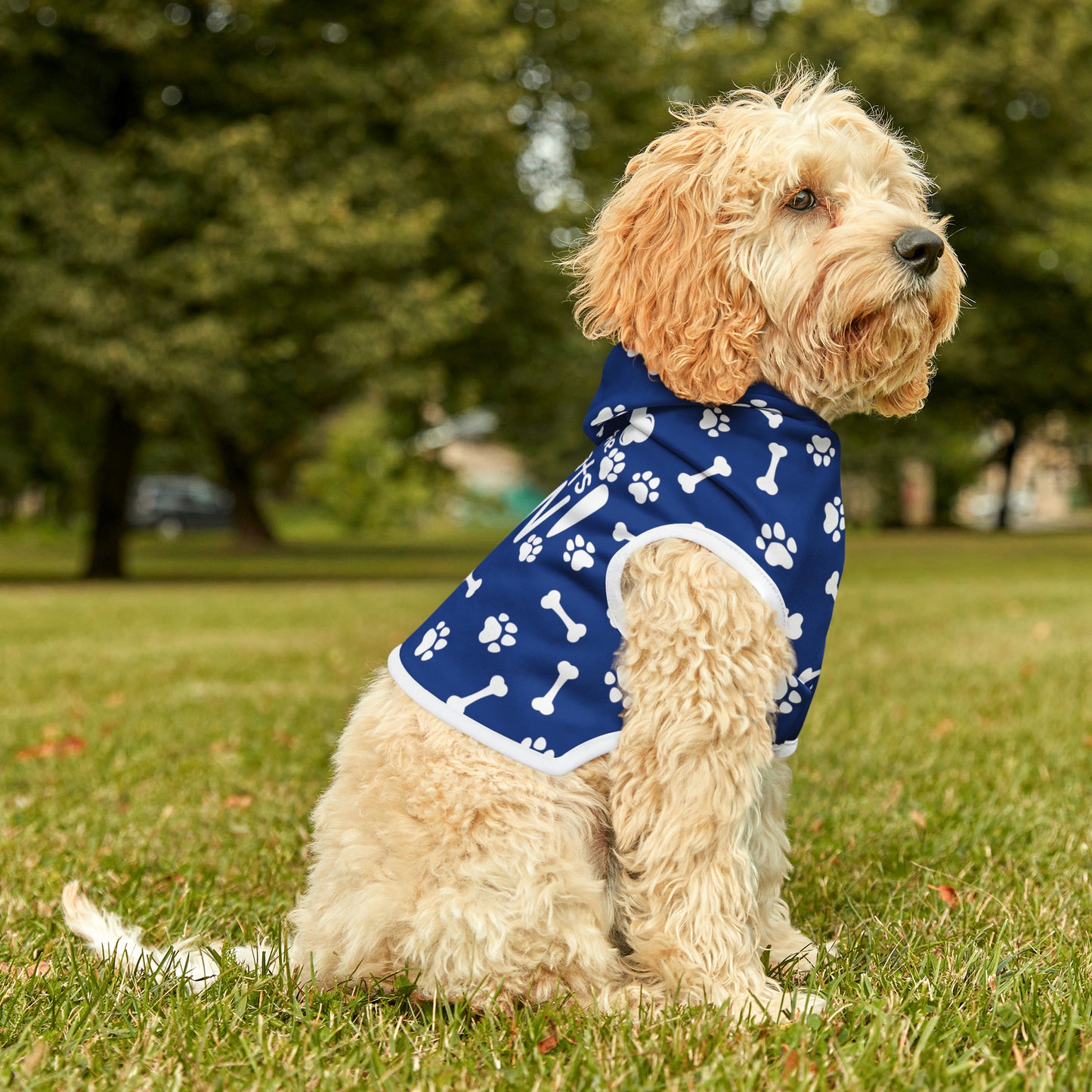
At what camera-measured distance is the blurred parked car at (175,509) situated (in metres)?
47.4

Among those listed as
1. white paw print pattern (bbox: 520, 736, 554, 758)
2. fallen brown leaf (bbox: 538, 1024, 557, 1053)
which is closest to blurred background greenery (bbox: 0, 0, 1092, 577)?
white paw print pattern (bbox: 520, 736, 554, 758)

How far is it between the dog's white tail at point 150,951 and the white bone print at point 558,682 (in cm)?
105

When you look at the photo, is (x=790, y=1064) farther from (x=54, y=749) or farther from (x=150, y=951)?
(x=54, y=749)

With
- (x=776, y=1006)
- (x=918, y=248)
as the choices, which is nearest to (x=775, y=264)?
(x=918, y=248)

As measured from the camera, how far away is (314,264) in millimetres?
15445

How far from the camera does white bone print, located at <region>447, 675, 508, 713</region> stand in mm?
2758

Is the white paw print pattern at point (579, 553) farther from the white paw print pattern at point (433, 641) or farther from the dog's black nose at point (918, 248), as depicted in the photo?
the dog's black nose at point (918, 248)

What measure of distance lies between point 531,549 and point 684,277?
768 millimetres

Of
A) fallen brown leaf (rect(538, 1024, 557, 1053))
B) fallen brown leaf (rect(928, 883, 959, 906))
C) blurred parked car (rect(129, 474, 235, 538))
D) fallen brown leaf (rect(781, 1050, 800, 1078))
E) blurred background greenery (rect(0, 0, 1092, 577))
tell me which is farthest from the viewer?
blurred parked car (rect(129, 474, 235, 538))

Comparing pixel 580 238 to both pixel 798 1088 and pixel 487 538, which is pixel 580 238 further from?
pixel 487 538

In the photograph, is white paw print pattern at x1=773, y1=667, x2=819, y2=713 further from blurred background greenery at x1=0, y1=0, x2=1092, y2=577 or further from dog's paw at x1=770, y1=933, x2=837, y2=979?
blurred background greenery at x1=0, y1=0, x2=1092, y2=577

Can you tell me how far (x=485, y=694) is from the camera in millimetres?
2766

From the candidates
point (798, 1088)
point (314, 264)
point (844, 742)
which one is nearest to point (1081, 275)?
point (314, 264)

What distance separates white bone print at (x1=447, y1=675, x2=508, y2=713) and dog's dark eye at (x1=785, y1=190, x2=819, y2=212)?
1.36 meters
